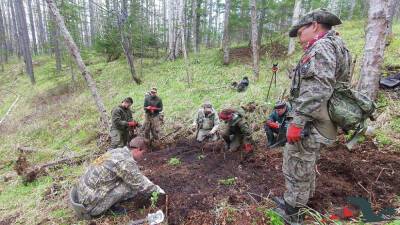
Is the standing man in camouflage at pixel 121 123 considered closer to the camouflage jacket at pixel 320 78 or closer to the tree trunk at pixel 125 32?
the camouflage jacket at pixel 320 78

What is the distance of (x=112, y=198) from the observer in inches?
153

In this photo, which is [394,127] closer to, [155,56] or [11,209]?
[11,209]

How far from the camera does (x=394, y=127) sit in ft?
16.8

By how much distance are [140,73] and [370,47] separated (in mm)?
13101

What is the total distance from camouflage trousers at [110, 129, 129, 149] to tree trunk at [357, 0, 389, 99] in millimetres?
5682

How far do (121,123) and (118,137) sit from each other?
0.51 meters

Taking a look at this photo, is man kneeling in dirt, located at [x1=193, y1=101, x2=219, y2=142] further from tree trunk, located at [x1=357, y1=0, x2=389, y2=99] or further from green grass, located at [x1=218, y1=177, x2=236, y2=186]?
tree trunk, located at [x1=357, y1=0, x2=389, y2=99]

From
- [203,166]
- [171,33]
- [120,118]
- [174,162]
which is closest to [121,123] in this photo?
[120,118]

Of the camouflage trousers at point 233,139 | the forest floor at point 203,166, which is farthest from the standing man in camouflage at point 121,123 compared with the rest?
the camouflage trousers at point 233,139

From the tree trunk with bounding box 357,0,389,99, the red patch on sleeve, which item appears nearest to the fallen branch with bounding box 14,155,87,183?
the red patch on sleeve

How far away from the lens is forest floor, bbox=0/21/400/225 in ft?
12.2

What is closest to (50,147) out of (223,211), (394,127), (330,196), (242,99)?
(242,99)

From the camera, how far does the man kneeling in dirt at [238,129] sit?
18.7ft

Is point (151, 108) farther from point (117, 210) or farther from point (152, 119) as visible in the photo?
point (117, 210)
